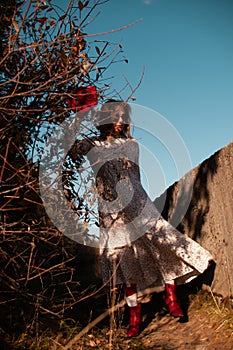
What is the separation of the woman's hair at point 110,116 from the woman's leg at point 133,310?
1.49m

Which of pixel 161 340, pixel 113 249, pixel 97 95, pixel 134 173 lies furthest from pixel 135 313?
pixel 97 95

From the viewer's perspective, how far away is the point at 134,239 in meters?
3.95

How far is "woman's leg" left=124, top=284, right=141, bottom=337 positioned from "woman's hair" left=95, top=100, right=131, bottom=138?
1.49 metres

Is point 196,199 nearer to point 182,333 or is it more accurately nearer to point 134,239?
point 134,239

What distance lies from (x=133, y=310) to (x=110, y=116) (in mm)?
2013

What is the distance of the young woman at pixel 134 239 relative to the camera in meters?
3.77

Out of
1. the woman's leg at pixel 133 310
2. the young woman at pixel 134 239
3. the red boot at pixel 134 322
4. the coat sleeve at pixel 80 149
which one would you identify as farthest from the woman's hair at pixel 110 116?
the red boot at pixel 134 322

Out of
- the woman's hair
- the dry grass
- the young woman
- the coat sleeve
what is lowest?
the dry grass

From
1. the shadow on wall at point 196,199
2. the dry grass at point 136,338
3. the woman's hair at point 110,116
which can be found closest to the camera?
the woman's hair at point 110,116

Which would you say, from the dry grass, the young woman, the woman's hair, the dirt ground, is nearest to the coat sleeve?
the woman's hair

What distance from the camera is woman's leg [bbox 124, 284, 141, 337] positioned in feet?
12.2

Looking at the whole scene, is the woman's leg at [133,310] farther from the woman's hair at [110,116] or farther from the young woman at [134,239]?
the woman's hair at [110,116]

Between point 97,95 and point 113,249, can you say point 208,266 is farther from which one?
point 97,95

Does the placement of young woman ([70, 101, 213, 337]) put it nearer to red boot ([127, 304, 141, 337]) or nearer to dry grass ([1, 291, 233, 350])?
red boot ([127, 304, 141, 337])
